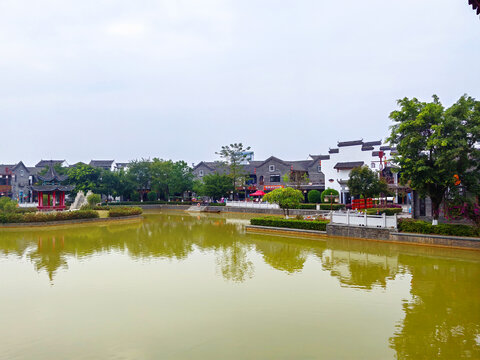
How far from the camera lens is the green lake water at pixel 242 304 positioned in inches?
281

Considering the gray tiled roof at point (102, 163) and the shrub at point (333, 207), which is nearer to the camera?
the shrub at point (333, 207)

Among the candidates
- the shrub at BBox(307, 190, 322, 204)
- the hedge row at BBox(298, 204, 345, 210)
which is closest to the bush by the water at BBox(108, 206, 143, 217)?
the hedge row at BBox(298, 204, 345, 210)

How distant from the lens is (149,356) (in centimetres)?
675

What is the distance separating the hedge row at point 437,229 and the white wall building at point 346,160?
22.0 metres

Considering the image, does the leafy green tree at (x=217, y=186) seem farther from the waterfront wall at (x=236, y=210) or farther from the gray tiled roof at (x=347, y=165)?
the gray tiled roof at (x=347, y=165)

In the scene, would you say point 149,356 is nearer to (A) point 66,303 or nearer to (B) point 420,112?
(A) point 66,303

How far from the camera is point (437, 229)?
18312 millimetres

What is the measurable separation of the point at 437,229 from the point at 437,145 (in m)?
4.32

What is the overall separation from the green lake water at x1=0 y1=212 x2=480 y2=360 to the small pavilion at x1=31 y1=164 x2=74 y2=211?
913 inches

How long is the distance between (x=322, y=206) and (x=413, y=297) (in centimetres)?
2685

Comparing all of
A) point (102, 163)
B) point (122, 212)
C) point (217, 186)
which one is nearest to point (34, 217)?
point (122, 212)

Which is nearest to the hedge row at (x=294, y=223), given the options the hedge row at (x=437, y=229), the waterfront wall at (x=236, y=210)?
the hedge row at (x=437, y=229)

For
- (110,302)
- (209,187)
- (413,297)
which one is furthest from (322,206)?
(110,302)

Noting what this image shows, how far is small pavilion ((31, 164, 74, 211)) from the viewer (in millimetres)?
38938
